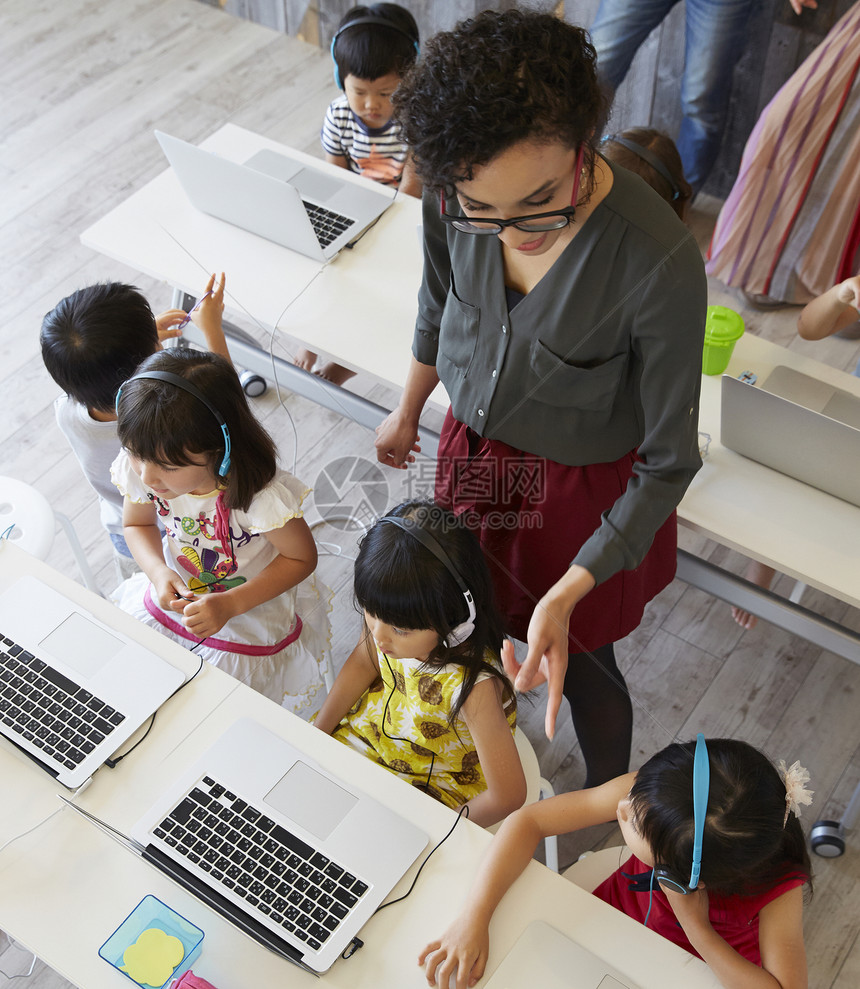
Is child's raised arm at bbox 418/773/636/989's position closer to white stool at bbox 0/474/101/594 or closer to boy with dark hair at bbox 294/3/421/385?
white stool at bbox 0/474/101/594

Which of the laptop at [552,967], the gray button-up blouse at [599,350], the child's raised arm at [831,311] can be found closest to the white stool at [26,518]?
the gray button-up blouse at [599,350]

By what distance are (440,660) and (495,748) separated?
0.16 metres

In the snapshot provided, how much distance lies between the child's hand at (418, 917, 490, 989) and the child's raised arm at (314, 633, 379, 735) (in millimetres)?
526

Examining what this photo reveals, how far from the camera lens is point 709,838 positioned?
1.18 meters

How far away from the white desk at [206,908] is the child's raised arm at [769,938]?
48 millimetres

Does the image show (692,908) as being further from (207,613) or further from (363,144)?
(363,144)

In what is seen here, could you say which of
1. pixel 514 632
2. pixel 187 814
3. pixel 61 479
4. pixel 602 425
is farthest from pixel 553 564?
pixel 61 479

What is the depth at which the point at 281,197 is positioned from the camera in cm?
191

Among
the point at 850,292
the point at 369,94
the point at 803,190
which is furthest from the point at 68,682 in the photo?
the point at 803,190

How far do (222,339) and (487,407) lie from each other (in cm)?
76

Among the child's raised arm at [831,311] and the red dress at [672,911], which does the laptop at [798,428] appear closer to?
the child's raised arm at [831,311]

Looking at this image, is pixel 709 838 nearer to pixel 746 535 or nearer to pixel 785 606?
pixel 746 535

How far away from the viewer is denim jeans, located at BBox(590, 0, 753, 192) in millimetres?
2709

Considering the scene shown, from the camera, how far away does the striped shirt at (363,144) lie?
255cm
